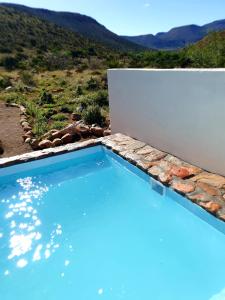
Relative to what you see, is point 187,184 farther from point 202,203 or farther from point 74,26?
point 74,26

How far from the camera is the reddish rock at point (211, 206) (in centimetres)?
321

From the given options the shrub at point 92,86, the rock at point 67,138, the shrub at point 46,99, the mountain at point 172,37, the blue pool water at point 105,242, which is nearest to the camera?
the blue pool water at point 105,242

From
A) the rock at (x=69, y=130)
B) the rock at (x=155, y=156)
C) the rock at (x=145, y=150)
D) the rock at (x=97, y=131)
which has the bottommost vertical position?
the rock at (x=97, y=131)

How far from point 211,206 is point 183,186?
56cm

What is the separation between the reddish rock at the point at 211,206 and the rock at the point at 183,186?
12.1 inches

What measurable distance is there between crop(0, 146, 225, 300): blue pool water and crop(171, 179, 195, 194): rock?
145mm

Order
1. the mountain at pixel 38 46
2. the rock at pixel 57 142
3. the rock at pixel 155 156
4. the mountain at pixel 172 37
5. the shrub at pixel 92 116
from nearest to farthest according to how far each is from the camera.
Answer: the rock at pixel 155 156, the rock at pixel 57 142, the shrub at pixel 92 116, the mountain at pixel 38 46, the mountain at pixel 172 37

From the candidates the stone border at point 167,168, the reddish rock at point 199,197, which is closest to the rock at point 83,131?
the stone border at point 167,168

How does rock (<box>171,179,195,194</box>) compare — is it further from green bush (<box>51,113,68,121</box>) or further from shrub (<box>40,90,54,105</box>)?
shrub (<box>40,90,54,105</box>)

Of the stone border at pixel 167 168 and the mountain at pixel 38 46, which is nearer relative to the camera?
the stone border at pixel 167 168

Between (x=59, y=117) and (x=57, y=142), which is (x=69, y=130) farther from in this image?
(x=59, y=117)

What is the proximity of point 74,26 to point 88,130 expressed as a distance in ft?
182

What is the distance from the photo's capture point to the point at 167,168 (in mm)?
4293

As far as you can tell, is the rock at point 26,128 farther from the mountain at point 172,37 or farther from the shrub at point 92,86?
the mountain at point 172,37
